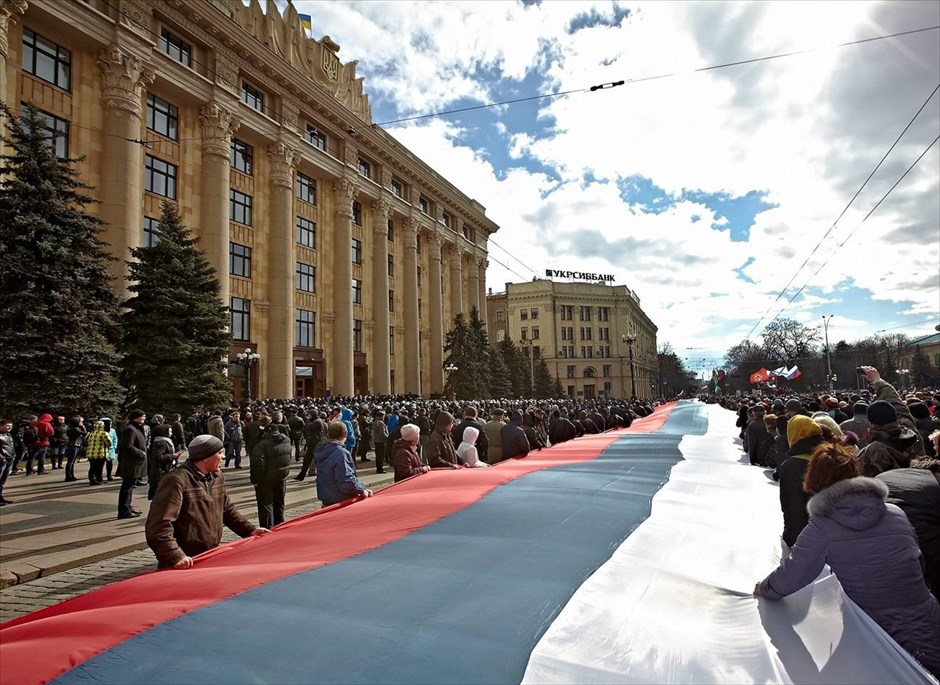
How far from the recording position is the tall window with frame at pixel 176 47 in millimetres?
29906

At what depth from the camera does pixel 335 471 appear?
647cm

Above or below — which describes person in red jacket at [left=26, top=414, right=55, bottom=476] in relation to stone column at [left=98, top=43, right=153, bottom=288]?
below

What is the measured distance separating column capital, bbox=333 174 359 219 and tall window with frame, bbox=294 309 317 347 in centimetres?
828

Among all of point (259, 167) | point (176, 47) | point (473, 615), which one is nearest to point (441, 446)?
point (473, 615)

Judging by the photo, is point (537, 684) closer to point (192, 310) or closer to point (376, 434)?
point (376, 434)

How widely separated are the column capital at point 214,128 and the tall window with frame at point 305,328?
11790 mm

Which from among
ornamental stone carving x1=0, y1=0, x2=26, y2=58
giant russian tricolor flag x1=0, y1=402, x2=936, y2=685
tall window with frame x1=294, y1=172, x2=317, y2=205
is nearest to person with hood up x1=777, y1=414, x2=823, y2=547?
giant russian tricolor flag x1=0, y1=402, x2=936, y2=685

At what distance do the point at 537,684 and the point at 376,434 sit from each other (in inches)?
566

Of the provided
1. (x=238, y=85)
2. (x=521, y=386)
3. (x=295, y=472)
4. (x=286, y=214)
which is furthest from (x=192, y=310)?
(x=521, y=386)

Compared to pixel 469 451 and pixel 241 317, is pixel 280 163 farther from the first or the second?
pixel 469 451

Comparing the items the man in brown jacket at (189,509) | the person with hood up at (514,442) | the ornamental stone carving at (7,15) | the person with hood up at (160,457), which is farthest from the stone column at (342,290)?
the man in brown jacket at (189,509)

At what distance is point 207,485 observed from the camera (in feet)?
15.0

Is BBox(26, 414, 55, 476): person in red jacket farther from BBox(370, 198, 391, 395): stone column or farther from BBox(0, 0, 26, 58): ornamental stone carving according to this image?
BBox(370, 198, 391, 395): stone column

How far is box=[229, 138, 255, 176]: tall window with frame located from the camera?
3528cm
